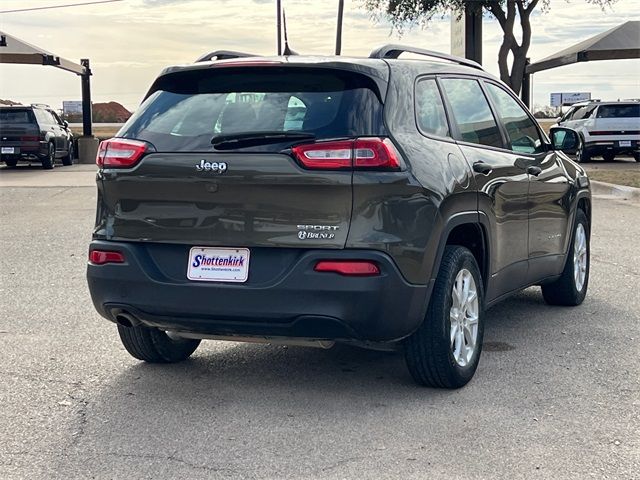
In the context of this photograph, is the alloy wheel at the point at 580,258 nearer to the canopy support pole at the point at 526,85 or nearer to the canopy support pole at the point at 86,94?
the canopy support pole at the point at 526,85

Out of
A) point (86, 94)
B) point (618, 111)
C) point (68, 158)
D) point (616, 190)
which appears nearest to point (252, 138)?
point (616, 190)

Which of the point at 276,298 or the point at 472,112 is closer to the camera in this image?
the point at 276,298

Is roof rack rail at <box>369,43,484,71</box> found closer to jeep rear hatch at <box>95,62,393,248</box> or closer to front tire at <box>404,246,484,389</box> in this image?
jeep rear hatch at <box>95,62,393,248</box>

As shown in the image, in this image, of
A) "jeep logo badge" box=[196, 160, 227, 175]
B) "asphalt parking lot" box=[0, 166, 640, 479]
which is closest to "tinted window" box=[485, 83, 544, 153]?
"asphalt parking lot" box=[0, 166, 640, 479]

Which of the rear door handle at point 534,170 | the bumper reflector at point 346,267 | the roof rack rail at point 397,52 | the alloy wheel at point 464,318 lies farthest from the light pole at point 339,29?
the bumper reflector at point 346,267

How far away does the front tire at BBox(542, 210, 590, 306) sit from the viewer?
7512mm

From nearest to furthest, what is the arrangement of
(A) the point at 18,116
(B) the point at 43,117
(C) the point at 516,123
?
(C) the point at 516,123 < (A) the point at 18,116 < (B) the point at 43,117

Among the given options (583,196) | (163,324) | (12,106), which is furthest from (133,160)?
(12,106)

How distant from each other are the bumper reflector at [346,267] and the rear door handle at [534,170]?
2.23 m

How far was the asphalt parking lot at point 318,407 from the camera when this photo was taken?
4.26 m

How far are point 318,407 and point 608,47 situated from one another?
1068 inches

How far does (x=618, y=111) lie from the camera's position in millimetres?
27234

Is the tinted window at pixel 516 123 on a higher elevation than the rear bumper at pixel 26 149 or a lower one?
higher

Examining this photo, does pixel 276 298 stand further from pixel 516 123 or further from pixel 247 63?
pixel 516 123
